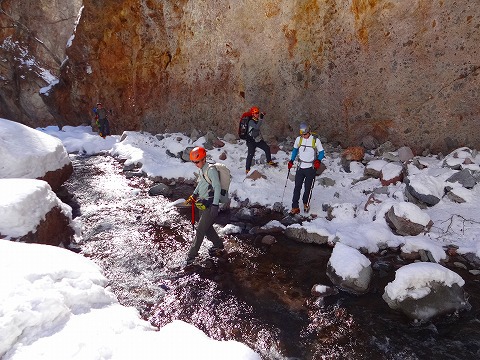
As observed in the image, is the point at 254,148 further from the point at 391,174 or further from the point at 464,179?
the point at 464,179

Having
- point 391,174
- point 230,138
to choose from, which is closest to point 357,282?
point 391,174

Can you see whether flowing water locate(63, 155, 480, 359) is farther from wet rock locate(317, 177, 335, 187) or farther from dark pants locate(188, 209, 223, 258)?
wet rock locate(317, 177, 335, 187)

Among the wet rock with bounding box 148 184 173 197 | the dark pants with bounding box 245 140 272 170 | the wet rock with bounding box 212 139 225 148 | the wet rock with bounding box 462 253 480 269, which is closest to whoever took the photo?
the wet rock with bounding box 462 253 480 269

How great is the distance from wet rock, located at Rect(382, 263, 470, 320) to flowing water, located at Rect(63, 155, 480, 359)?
0.16m

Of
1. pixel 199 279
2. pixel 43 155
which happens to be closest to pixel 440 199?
pixel 199 279

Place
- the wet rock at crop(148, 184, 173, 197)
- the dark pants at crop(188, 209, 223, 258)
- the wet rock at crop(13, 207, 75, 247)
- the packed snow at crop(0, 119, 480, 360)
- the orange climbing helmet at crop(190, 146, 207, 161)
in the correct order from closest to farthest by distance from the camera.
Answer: the packed snow at crop(0, 119, 480, 360)
the wet rock at crop(13, 207, 75, 247)
the orange climbing helmet at crop(190, 146, 207, 161)
the dark pants at crop(188, 209, 223, 258)
the wet rock at crop(148, 184, 173, 197)

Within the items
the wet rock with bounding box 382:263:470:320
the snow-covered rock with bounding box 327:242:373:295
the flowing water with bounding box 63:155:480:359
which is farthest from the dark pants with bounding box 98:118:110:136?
the wet rock with bounding box 382:263:470:320

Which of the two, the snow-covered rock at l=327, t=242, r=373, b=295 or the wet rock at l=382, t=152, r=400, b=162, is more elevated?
the wet rock at l=382, t=152, r=400, b=162

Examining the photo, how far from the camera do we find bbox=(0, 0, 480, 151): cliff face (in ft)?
31.4

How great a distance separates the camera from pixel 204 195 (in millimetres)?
6695

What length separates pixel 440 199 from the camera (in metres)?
8.10

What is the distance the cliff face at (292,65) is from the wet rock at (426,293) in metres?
5.61

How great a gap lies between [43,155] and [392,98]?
10435 mm

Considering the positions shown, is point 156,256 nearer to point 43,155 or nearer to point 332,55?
point 43,155
